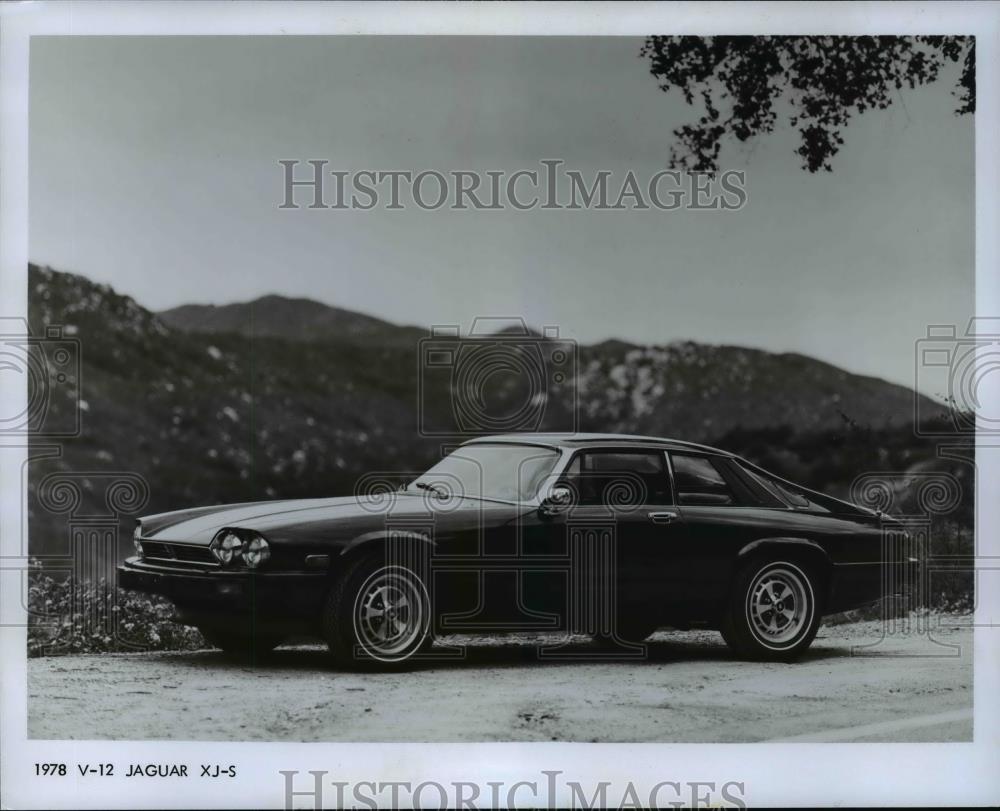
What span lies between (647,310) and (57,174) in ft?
10.8

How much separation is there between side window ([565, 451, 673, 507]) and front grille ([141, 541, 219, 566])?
1.89 metres

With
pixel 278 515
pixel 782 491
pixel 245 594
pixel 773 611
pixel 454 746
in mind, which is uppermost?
pixel 782 491

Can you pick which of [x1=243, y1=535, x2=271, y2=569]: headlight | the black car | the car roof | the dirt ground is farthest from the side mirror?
[x1=243, y1=535, x2=271, y2=569]: headlight

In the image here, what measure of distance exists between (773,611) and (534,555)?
1.38 m

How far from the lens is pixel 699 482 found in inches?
230

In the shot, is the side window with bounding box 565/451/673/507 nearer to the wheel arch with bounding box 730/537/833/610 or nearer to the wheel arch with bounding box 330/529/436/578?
the wheel arch with bounding box 730/537/833/610

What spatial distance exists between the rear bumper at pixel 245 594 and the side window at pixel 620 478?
1.42 m

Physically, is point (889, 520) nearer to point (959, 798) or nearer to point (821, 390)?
point (821, 390)

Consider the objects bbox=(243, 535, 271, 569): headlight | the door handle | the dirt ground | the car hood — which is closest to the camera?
bbox=(243, 535, 271, 569): headlight

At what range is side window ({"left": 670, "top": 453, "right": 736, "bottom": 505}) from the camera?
19.1 feet

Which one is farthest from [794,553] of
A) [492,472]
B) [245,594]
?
[245,594]

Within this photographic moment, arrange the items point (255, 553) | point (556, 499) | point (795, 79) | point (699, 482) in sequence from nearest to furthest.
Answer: point (255, 553) → point (556, 499) → point (699, 482) → point (795, 79)

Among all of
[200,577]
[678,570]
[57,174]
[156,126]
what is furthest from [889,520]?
[57,174]

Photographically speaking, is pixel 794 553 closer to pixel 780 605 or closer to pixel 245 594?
pixel 780 605
